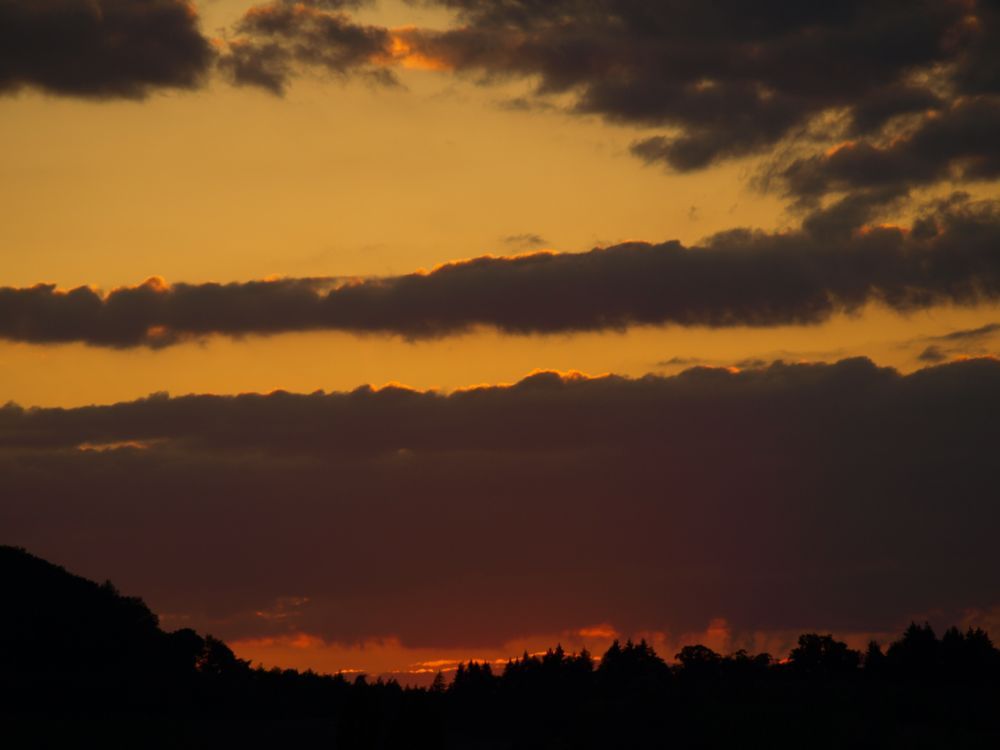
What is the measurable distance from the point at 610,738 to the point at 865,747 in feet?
123

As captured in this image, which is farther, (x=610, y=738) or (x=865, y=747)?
(x=610, y=738)

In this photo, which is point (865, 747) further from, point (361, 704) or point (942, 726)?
point (361, 704)

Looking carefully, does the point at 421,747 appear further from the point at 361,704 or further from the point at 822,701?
the point at 822,701

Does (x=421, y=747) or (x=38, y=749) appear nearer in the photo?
(x=421, y=747)

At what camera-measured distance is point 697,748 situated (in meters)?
187

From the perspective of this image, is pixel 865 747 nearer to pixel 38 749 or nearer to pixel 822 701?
pixel 822 701

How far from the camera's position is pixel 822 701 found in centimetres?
19912

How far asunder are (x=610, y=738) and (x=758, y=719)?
20148 millimetres

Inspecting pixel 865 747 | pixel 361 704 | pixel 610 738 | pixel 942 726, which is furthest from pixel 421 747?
pixel 942 726

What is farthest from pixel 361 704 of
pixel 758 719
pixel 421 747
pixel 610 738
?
pixel 758 719

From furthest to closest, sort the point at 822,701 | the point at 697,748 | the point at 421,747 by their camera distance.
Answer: the point at 822,701
the point at 697,748
the point at 421,747

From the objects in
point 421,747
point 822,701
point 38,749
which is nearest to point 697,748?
point 822,701

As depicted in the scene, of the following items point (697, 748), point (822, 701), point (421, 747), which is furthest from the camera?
point (822, 701)

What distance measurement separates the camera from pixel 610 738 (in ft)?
651
